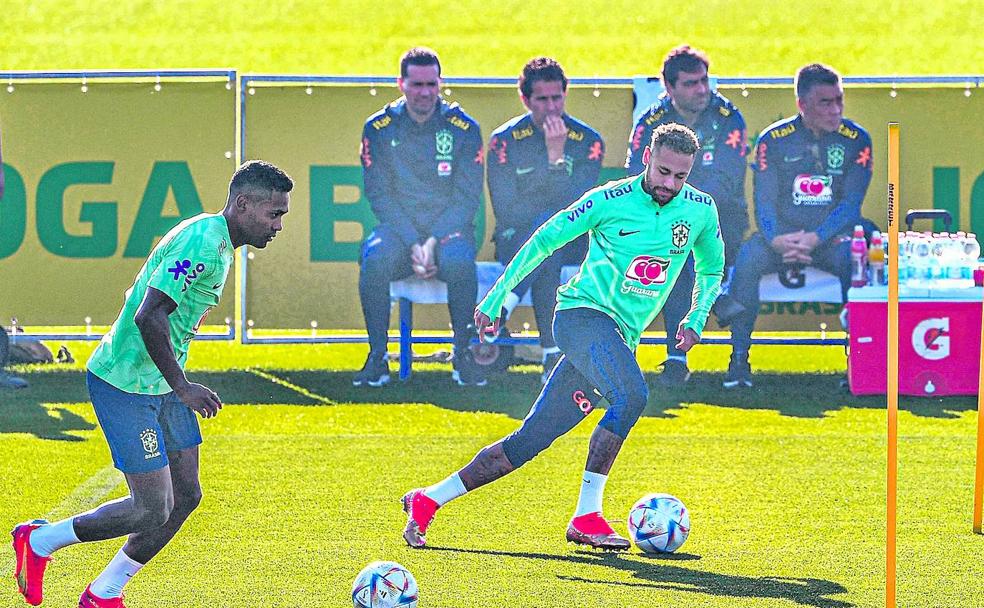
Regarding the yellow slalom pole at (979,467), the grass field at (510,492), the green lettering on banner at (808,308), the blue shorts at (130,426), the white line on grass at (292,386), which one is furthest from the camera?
the green lettering on banner at (808,308)

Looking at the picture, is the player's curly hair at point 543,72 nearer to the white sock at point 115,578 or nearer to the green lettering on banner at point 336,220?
the green lettering on banner at point 336,220

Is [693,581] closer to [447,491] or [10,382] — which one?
[447,491]

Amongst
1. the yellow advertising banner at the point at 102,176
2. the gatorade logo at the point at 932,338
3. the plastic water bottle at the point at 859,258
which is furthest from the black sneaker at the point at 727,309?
the yellow advertising banner at the point at 102,176

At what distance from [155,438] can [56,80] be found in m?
8.90

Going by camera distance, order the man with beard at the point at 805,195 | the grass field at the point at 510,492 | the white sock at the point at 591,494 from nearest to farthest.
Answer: the grass field at the point at 510,492, the white sock at the point at 591,494, the man with beard at the point at 805,195

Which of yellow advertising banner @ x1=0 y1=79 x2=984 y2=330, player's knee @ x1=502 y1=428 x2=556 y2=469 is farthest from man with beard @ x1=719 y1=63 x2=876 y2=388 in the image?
player's knee @ x1=502 y1=428 x2=556 y2=469

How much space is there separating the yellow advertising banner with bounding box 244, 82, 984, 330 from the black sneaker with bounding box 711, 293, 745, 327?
2.70ft

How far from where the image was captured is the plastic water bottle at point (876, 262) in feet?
44.6

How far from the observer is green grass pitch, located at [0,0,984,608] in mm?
8008

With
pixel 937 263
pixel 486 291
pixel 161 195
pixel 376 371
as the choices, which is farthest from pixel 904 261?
pixel 161 195

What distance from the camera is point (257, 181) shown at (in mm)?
7191

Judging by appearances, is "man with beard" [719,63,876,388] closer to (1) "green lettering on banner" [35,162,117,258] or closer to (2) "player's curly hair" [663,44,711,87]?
(2) "player's curly hair" [663,44,711,87]

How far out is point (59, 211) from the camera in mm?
15414

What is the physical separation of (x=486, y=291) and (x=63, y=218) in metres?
3.86
